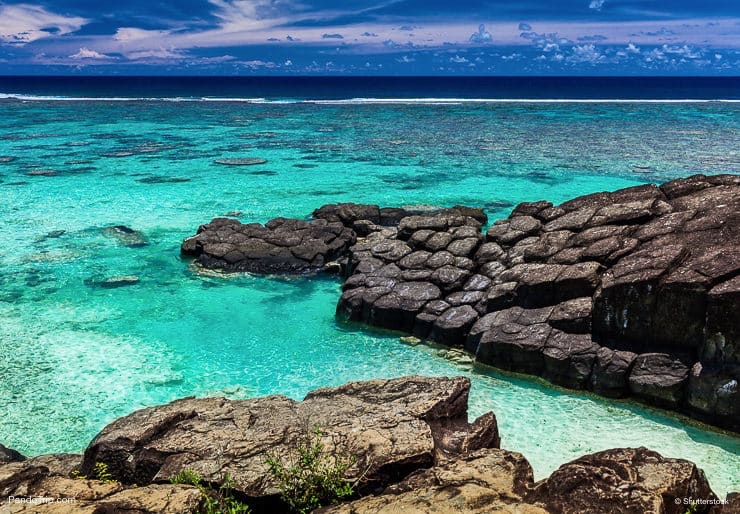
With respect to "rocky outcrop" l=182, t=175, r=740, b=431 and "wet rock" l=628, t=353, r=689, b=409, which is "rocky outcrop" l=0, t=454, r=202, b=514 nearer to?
"rocky outcrop" l=182, t=175, r=740, b=431

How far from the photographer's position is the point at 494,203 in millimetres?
24938

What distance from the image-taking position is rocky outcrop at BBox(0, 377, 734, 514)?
582 centimetres

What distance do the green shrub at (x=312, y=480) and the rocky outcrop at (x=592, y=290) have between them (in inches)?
229

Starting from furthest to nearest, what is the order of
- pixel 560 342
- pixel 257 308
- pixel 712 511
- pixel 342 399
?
pixel 257 308 → pixel 560 342 → pixel 342 399 → pixel 712 511

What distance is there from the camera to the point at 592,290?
12000mm

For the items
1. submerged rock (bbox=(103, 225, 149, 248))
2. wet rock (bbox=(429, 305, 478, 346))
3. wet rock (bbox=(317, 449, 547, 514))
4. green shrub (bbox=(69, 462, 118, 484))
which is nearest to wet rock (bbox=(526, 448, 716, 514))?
wet rock (bbox=(317, 449, 547, 514))

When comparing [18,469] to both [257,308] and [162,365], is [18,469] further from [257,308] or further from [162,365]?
[257,308]

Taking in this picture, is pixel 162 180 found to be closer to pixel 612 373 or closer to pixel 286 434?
pixel 612 373

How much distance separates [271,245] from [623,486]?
44.1 ft

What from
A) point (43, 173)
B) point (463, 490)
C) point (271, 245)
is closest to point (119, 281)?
point (271, 245)

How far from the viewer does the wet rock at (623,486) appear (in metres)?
5.68

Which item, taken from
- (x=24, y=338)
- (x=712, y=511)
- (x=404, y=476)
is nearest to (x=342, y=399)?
(x=404, y=476)

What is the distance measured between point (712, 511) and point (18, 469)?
6823mm

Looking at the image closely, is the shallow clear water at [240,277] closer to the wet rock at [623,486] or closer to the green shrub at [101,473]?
the wet rock at [623,486]
